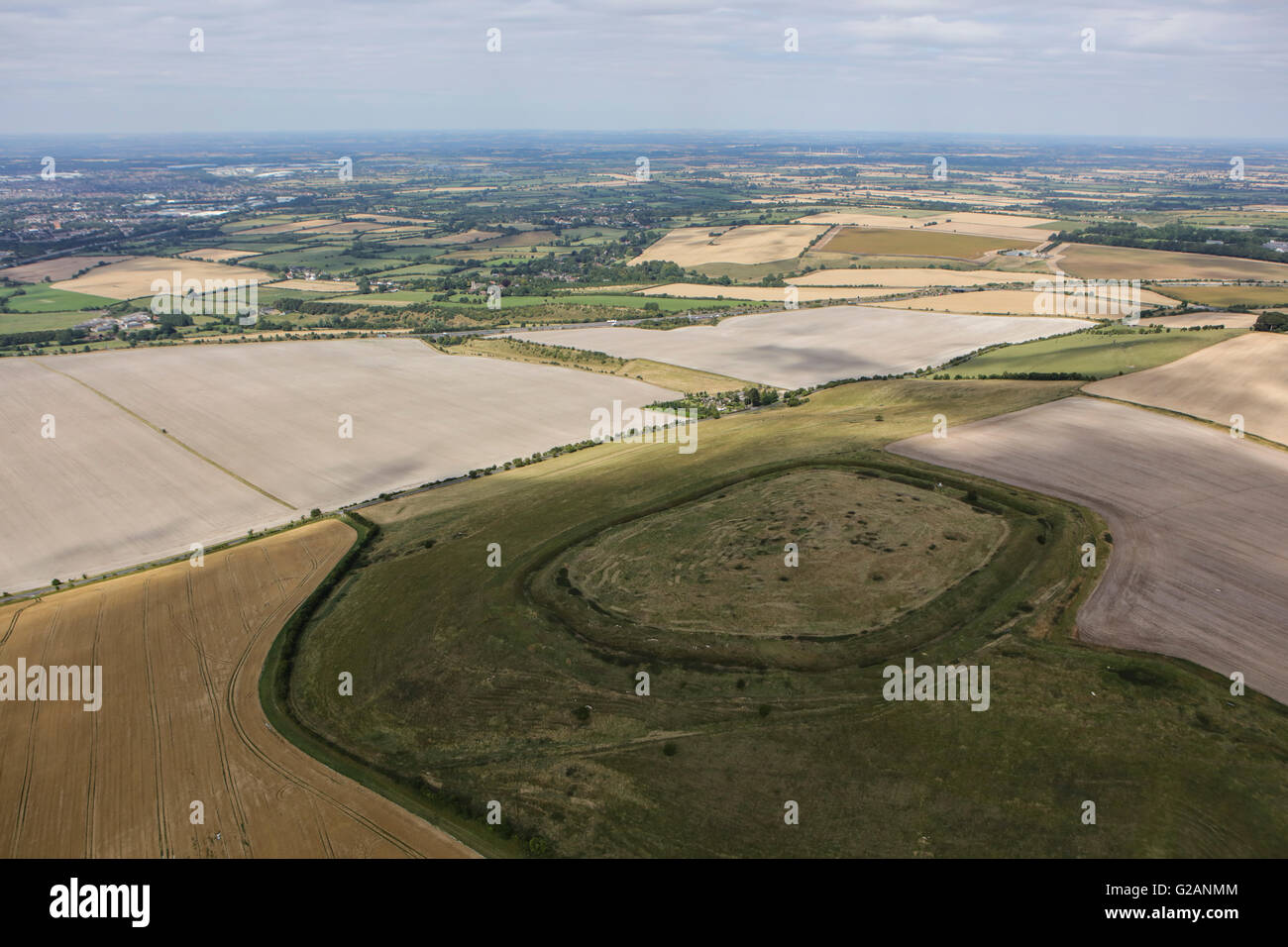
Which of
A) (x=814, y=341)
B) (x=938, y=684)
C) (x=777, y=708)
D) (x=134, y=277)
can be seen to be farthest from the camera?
(x=134, y=277)

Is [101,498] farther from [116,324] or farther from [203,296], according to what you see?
[203,296]

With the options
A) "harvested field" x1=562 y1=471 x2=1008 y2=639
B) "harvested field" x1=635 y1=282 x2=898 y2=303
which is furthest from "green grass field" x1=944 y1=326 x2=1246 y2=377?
"harvested field" x1=635 y1=282 x2=898 y2=303

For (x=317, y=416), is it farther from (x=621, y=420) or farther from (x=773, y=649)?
(x=773, y=649)

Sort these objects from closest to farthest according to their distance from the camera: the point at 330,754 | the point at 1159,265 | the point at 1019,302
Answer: the point at 330,754 → the point at 1019,302 → the point at 1159,265

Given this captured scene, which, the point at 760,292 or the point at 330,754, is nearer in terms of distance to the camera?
the point at 330,754

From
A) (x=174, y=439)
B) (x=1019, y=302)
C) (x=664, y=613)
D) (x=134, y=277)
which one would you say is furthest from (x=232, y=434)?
(x=134, y=277)

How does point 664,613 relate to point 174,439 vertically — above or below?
below
